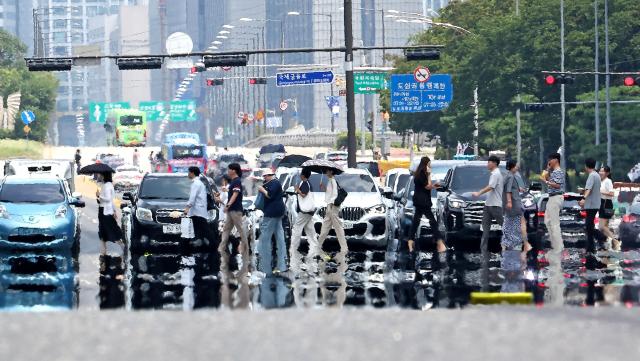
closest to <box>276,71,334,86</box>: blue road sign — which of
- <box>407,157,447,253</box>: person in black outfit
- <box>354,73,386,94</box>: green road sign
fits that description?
<box>354,73,386,94</box>: green road sign

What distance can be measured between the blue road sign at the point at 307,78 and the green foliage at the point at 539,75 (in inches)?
367

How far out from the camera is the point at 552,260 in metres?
27.4

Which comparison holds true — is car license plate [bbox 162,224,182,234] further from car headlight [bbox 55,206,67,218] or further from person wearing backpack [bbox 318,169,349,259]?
person wearing backpack [bbox 318,169,349,259]

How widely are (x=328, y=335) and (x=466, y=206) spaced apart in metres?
15.2

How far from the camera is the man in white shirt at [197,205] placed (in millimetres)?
29203

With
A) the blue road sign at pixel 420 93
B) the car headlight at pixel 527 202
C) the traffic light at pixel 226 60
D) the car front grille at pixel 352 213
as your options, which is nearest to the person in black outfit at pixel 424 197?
the car front grille at pixel 352 213

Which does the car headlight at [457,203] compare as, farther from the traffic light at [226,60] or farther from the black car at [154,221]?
the traffic light at [226,60]

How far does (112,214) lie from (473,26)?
63.4 meters

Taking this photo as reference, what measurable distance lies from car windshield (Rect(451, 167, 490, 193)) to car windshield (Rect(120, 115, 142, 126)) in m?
115

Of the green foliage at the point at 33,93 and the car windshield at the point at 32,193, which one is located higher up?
the green foliage at the point at 33,93

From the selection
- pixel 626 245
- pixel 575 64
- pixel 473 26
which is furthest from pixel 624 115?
pixel 626 245

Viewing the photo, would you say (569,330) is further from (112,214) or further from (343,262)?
(112,214)

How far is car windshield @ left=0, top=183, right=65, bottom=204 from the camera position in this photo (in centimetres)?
3072

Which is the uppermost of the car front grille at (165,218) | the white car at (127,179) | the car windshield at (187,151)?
the car front grille at (165,218)
